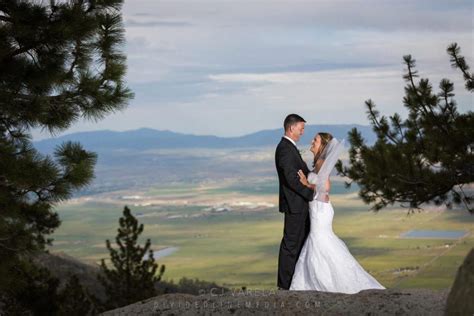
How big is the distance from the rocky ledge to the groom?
23.7 inches

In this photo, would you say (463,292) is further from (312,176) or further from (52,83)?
(52,83)

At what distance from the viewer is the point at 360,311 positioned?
9922 millimetres

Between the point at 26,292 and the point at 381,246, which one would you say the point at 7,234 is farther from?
the point at 381,246

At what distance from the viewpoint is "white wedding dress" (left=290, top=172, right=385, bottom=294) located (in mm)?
11023

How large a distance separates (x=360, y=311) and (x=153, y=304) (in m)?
2.76

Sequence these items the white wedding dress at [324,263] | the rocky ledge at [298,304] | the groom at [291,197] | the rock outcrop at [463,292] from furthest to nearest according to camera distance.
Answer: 1. the white wedding dress at [324,263]
2. the groom at [291,197]
3. the rocky ledge at [298,304]
4. the rock outcrop at [463,292]

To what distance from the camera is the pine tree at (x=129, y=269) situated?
1903 cm

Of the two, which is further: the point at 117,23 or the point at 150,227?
the point at 150,227

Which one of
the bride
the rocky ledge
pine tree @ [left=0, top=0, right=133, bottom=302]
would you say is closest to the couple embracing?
the bride

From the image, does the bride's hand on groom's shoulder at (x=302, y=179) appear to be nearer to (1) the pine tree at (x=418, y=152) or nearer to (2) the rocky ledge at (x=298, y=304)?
(2) the rocky ledge at (x=298, y=304)

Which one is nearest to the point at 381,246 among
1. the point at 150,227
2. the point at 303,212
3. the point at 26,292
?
the point at 150,227

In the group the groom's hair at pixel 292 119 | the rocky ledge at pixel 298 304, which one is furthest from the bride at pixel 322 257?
the rocky ledge at pixel 298 304

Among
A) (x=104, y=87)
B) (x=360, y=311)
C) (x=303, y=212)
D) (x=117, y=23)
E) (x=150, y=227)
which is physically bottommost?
(x=360, y=311)

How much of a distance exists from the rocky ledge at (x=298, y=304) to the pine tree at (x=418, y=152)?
6414 mm
